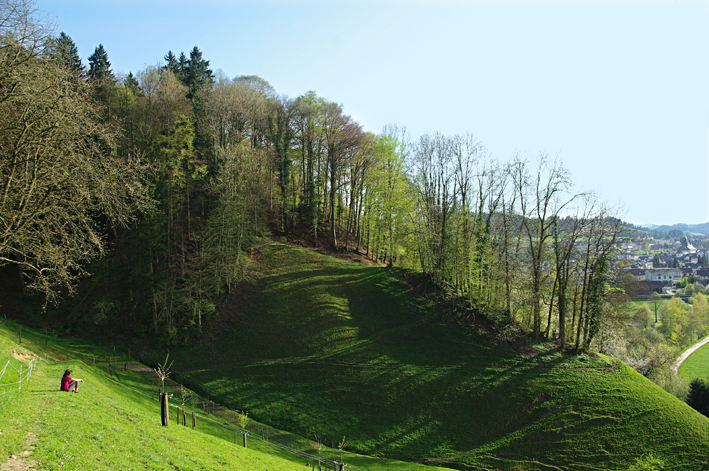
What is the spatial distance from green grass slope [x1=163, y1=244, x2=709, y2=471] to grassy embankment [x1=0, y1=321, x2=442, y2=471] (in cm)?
357

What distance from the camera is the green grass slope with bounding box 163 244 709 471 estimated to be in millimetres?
21844

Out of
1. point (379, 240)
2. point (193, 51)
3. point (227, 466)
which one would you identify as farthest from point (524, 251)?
point (193, 51)

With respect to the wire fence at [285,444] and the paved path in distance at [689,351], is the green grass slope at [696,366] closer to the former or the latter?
the paved path in distance at [689,351]

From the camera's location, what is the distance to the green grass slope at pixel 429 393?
Answer: 71.7 feet

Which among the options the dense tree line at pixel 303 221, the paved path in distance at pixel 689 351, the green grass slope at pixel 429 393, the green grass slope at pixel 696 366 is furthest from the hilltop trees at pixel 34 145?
the paved path in distance at pixel 689 351

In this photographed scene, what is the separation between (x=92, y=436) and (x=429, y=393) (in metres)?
20.9

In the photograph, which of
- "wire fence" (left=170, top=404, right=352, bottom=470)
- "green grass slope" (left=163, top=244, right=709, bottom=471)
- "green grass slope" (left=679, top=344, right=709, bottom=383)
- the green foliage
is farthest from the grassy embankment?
"green grass slope" (left=679, top=344, right=709, bottom=383)

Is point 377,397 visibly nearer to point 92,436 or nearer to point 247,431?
point 247,431

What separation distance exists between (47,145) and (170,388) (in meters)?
17.0

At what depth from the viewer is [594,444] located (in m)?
21.9

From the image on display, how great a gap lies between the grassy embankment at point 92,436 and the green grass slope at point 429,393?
3.57 m

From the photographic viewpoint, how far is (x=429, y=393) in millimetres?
25875

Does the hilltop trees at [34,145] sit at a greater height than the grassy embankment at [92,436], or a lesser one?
greater

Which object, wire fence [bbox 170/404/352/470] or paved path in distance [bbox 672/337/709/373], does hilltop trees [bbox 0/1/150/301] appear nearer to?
wire fence [bbox 170/404/352/470]
